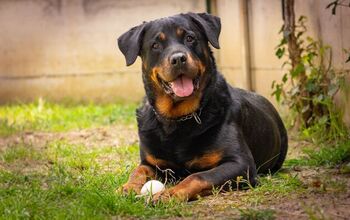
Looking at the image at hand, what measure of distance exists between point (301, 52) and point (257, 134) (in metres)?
2.19

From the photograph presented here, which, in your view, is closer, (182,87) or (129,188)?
(129,188)

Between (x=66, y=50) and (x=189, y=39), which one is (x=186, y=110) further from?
(x=66, y=50)

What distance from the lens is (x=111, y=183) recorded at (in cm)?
532

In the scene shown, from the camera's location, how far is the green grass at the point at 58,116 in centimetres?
911

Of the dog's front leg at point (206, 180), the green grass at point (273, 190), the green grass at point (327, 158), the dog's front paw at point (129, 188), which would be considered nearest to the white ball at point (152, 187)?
the dog's front paw at point (129, 188)

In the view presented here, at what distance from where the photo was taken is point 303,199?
4359 millimetres

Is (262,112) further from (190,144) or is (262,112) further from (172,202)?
(172,202)

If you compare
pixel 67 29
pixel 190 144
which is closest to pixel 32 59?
pixel 67 29

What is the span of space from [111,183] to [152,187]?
594mm

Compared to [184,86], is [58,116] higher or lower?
lower

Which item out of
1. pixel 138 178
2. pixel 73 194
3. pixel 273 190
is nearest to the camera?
pixel 273 190

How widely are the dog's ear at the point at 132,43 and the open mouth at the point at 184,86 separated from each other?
15.2 inches

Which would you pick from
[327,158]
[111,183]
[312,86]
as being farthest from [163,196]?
[312,86]

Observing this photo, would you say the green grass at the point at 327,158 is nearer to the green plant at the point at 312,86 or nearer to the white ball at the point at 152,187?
the green plant at the point at 312,86
